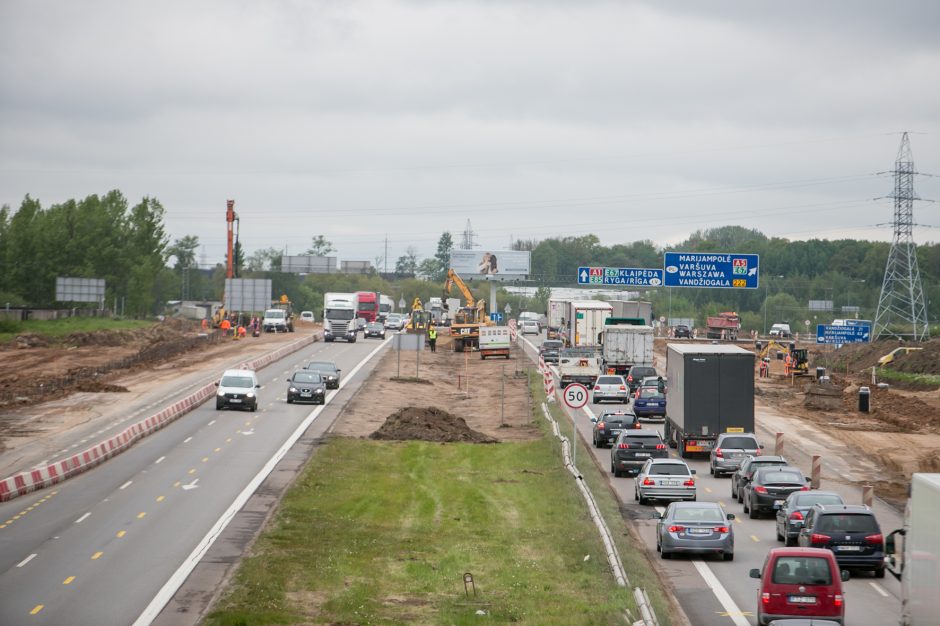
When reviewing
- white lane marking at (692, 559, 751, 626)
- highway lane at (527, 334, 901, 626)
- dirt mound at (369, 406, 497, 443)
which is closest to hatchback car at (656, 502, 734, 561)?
highway lane at (527, 334, 901, 626)

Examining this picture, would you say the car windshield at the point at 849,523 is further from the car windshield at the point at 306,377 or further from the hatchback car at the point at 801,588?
the car windshield at the point at 306,377

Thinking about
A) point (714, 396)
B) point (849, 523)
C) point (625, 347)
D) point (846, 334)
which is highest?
point (846, 334)

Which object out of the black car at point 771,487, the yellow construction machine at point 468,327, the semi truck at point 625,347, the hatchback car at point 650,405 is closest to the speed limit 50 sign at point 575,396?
the black car at point 771,487

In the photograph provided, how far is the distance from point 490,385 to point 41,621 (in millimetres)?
59971

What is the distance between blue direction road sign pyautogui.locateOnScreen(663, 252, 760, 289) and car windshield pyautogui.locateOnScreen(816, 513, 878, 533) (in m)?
49.2

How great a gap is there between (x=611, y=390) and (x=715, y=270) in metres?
13.0

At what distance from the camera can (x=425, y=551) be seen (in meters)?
26.9

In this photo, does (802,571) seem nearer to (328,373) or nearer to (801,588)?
(801,588)

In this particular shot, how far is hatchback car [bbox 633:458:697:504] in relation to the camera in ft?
107

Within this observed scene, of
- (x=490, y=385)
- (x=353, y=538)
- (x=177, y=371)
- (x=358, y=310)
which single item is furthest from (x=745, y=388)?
(x=358, y=310)

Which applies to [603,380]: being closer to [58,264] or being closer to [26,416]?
[26,416]

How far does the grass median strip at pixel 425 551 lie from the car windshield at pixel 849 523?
423 centimetres

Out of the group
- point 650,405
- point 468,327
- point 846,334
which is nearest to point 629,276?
point 846,334

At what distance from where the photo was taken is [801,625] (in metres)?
16.1
